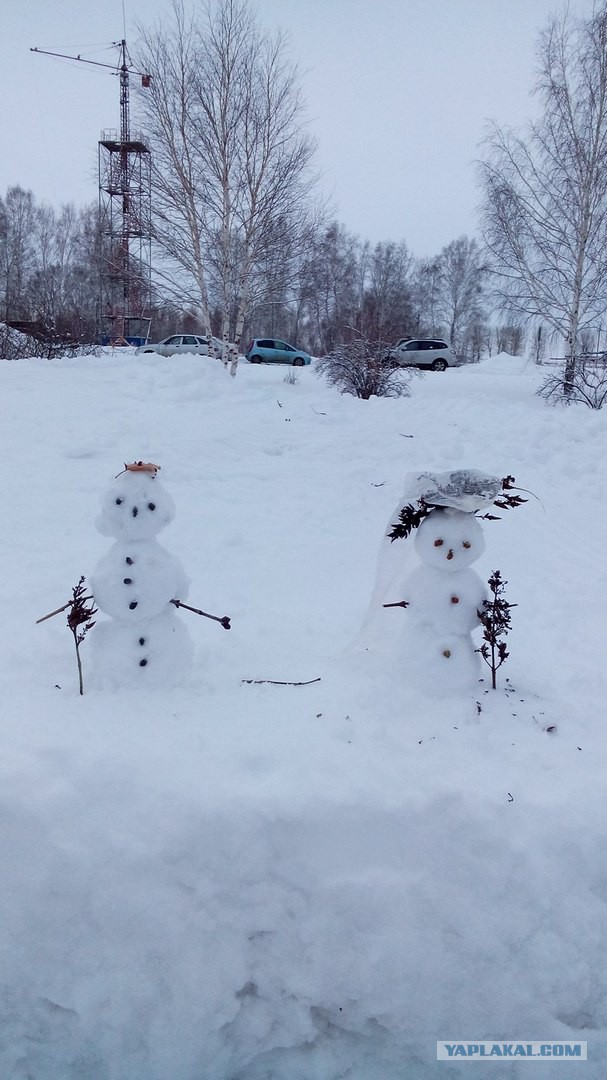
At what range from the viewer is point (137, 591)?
2779mm

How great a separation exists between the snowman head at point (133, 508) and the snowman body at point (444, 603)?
113 centimetres

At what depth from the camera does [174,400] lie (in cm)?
1109

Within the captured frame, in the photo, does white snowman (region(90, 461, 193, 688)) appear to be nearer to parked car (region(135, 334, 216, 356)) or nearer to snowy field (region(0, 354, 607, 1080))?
snowy field (region(0, 354, 607, 1080))

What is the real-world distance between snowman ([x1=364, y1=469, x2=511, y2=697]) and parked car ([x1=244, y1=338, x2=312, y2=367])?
24.2 m

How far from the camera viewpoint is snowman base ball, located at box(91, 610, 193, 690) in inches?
113

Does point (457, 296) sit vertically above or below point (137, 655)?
above

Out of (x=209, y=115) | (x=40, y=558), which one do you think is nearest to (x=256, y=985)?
(x=40, y=558)

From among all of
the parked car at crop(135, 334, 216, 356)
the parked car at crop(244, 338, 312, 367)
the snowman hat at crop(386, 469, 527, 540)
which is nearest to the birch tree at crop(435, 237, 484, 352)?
the parked car at crop(244, 338, 312, 367)

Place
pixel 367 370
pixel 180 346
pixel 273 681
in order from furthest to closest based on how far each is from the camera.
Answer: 1. pixel 180 346
2. pixel 367 370
3. pixel 273 681

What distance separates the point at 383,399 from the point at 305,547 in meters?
6.92

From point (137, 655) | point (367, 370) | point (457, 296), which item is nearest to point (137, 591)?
point (137, 655)

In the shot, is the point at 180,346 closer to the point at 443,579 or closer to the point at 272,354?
the point at 272,354

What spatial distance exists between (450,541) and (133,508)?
1344mm

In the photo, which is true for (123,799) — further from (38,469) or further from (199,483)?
(38,469)
